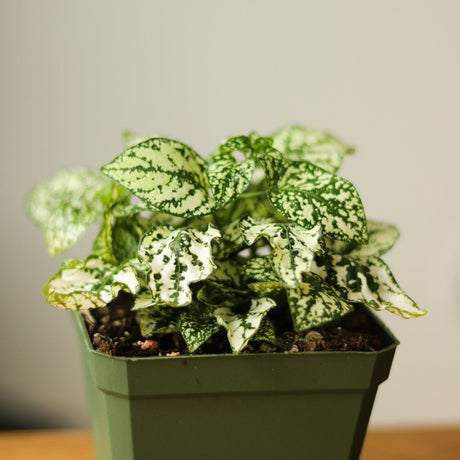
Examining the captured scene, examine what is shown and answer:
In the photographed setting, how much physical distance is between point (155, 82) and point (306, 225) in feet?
2.44

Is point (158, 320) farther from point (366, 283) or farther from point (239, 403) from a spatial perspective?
point (366, 283)

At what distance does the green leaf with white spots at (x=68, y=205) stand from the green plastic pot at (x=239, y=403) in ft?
0.53

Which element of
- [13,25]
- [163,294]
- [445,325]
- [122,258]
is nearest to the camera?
[163,294]

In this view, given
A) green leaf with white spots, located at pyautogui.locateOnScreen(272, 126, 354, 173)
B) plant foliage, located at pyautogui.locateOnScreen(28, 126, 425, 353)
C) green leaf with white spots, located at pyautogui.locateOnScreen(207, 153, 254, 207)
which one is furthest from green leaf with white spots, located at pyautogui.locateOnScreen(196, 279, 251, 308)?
green leaf with white spots, located at pyautogui.locateOnScreen(272, 126, 354, 173)

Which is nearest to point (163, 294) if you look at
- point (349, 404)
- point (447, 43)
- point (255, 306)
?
point (255, 306)

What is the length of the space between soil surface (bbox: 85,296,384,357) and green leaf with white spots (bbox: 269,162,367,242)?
0.42 ft

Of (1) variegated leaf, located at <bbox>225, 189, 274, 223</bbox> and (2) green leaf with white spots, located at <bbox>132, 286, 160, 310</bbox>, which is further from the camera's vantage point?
(1) variegated leaf, located at <bbox>225, 189, 274, 223</bbox>

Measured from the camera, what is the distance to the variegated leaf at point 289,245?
1.94 feet

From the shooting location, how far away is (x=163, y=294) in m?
0.58

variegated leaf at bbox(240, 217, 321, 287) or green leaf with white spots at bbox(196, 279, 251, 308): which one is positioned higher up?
variegated leaf at bbox(240, 217, 321, 287)

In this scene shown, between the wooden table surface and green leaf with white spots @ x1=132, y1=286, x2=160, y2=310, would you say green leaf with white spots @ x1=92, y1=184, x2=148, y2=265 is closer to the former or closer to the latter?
green leaf with white spots @ x1=132, y1=286, x2=160, y2=310

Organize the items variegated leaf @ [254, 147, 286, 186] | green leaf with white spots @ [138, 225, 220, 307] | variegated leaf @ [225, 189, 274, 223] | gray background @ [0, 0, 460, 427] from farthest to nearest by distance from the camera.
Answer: gray background @ [0, 0, 460, 427] → variegated leaf @ [225, 189, 274, 223] → variegated leaf @ [254, 147, 286, 186] → green leaf with white spots @ [138, 225, 220, 307]

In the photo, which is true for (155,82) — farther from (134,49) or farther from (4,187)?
(4,187)

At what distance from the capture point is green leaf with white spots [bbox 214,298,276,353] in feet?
1.97
